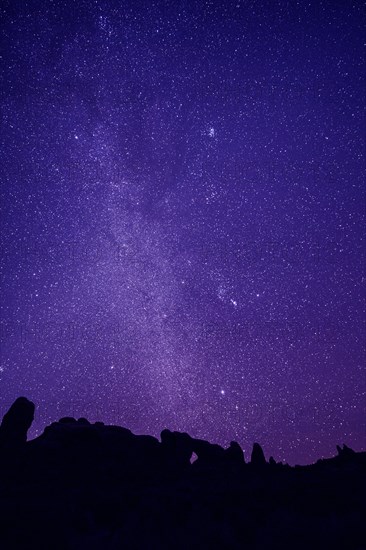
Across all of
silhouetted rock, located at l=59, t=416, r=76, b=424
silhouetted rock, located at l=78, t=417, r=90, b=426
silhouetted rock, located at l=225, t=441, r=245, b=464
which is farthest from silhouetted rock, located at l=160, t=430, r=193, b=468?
silhouetted rock, located at l=59, t=416, r=76, b=424

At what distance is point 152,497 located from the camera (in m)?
20.0

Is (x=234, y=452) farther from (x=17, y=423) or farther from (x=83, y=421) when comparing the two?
(x=17, y=423)

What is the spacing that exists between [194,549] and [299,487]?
9.99 meters

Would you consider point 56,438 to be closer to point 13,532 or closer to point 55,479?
point 55,479

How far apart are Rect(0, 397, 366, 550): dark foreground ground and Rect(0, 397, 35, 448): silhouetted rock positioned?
8 cm

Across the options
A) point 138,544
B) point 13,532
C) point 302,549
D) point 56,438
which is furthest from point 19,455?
point 302,549

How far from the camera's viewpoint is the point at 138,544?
14.1 m

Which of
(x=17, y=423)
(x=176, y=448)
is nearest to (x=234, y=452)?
(x=176, y=448)

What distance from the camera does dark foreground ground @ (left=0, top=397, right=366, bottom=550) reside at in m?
14.3

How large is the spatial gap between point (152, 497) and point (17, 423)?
1655 cm

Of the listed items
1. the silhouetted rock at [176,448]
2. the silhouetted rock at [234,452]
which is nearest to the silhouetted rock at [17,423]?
the silhouetted rock at [176,448]

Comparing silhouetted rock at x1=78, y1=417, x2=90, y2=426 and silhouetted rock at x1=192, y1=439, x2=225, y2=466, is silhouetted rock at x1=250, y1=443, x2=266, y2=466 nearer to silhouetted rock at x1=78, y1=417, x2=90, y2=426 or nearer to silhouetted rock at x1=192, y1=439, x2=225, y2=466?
silhouetted rock at x1=192, y1=439, x2=225, y2=466

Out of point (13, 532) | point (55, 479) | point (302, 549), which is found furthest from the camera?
point (55, 479)

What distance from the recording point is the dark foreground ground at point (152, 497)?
47.0ft
